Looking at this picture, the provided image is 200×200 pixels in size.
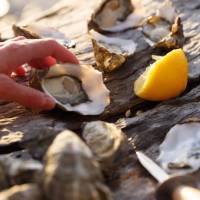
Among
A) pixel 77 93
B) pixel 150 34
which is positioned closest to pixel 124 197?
pixel 77 93

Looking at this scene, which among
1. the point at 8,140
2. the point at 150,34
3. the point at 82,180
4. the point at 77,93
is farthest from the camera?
the point at 150,34

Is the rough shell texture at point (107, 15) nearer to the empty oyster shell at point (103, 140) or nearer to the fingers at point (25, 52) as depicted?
the fingers at point (25, 52)

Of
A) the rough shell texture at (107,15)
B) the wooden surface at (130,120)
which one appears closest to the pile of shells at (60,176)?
the wooden surface at (130,120)

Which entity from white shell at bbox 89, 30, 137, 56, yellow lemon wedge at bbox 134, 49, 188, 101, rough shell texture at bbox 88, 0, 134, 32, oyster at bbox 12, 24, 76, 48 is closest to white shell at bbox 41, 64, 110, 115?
yellow lemon wedge at bbox 134, 49, 188, 101

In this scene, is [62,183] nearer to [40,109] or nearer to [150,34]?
[40,109]

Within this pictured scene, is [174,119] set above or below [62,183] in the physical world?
below

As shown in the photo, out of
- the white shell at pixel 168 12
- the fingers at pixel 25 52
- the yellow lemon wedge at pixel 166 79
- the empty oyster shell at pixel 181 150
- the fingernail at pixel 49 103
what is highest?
the fingers at pixel 25 52
